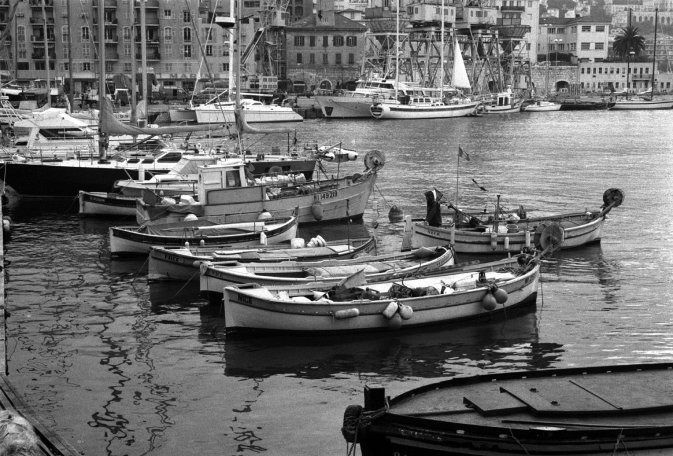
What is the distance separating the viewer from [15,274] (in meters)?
32.3

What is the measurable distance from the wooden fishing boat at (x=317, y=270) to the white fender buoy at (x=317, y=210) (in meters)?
11.1

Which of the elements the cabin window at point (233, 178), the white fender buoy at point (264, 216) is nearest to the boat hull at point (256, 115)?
the cabin window at point (233, 178)

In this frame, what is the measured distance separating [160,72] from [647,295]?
101821mm

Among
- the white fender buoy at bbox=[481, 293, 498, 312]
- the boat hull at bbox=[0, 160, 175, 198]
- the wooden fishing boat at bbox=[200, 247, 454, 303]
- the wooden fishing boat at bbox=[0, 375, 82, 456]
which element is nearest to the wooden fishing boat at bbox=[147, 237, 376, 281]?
the wooden fishing boat at bbox=[200, 247, 454, 303]

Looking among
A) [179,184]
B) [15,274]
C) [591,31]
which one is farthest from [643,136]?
[591,31]

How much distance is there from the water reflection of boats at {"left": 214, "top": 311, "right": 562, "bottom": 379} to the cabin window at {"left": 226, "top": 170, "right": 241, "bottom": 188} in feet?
40.6

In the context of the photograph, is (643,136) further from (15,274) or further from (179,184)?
(15,274)

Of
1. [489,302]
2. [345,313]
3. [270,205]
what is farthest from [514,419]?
[270,205]

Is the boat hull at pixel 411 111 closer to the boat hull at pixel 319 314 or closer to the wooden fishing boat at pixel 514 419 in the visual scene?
the boat hull at pixel 319 314

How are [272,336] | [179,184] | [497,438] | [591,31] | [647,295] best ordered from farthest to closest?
[591,31] < [179,184] < [647,295] < [272,336] < [497,438]

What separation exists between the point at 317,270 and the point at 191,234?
6811 mm

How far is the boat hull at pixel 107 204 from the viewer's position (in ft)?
137

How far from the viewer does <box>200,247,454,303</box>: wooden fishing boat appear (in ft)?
88.2

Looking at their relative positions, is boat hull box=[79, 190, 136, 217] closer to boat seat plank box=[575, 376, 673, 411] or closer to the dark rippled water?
the dark rippled water
